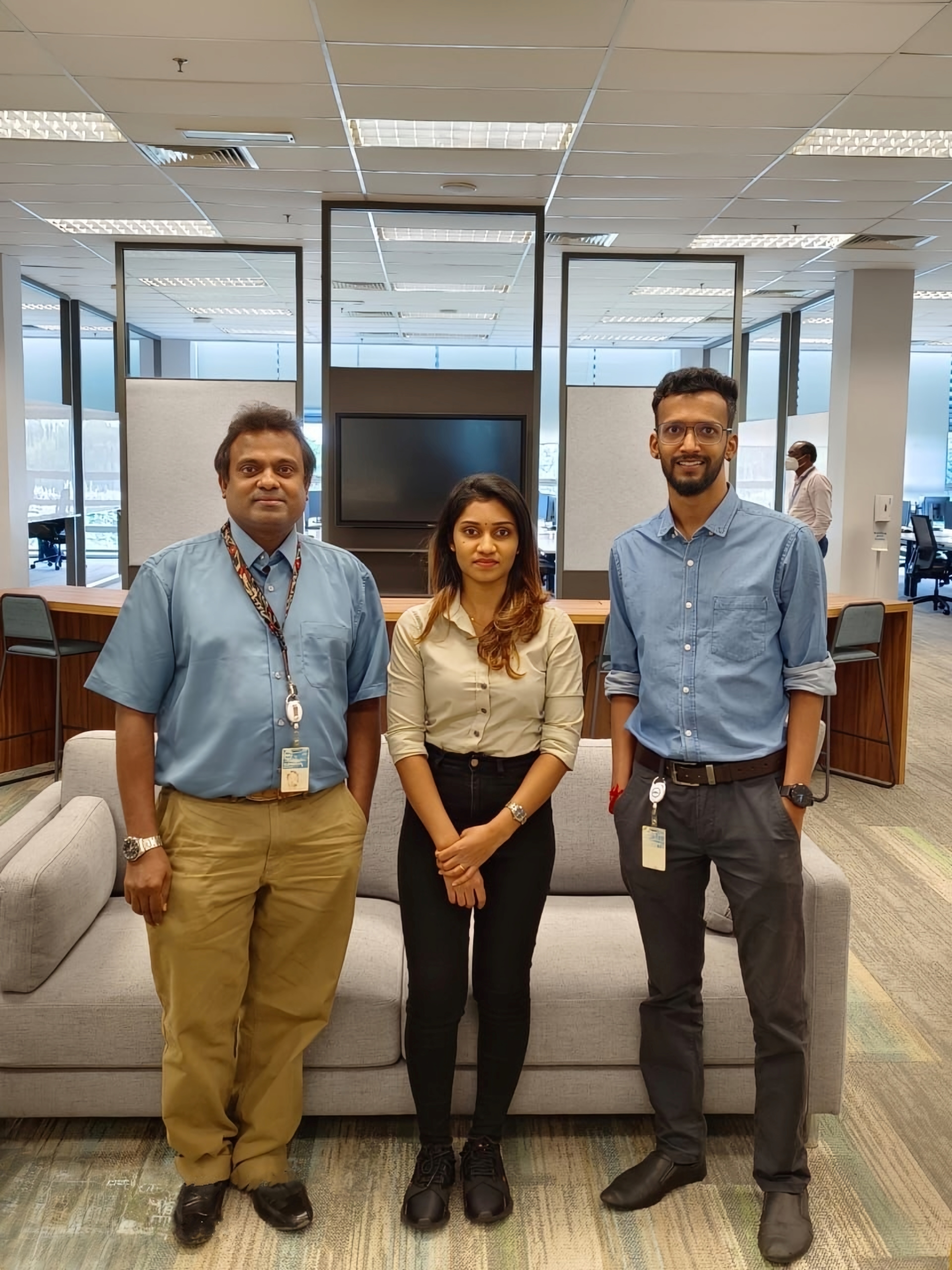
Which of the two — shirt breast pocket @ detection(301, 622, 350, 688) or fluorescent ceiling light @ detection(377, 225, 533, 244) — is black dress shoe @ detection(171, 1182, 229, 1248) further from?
fluorescent ceiling light @ detection(377, 225, 533, 244)

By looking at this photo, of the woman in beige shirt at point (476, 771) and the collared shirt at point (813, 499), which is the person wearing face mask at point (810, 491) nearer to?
the collared shirt at point (813, 499)

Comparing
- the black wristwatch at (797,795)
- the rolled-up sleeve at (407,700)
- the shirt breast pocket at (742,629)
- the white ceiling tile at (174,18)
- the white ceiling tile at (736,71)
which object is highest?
the white ceiling tile at (736,71)

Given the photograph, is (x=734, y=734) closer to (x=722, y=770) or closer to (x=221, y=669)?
(x=722, y=770)

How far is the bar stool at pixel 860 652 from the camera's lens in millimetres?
5137

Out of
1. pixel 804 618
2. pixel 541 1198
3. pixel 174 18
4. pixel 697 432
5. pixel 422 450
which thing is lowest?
pixel 541 1198

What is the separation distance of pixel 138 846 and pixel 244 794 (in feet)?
0.68

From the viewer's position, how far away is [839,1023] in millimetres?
2352

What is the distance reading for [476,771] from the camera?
2014 mm

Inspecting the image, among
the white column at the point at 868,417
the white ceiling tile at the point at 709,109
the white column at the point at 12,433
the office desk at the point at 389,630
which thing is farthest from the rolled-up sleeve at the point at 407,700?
the white column at the point at 12,433

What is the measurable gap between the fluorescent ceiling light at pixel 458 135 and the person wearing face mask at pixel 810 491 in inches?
141

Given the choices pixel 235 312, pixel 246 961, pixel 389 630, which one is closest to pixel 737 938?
pixel 246 961

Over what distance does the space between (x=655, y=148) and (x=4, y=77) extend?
3.13 meters

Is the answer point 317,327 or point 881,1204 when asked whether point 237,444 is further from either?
point 317,327

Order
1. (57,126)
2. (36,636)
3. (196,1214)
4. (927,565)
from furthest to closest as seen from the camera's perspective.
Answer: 1. (927,565)
2. (57,126)
3. (36,636)
4. (196,1214)
